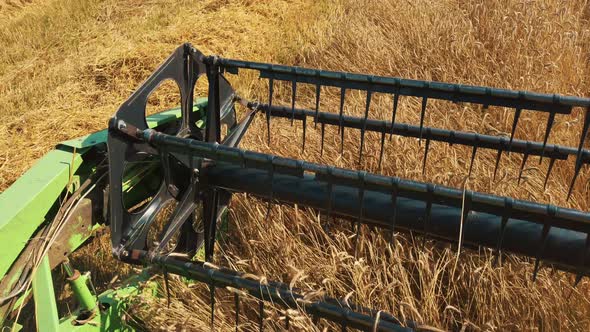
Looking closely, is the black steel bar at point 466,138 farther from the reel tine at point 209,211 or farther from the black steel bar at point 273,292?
the black steel bar at point 273,292

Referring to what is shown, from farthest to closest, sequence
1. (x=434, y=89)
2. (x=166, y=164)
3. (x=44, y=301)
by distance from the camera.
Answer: (x=434, y=89) → (x=166, y=164) → (x=44, y=301)

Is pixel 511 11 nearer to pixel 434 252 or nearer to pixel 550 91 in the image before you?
pixel 550 91

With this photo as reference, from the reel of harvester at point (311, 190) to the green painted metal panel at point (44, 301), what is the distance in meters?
0.25

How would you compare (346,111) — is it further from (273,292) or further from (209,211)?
(273,292)

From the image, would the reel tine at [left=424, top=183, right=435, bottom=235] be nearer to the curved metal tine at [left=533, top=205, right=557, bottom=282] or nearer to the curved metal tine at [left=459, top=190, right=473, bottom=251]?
the curved metal tine at [left=459, top=190, right=473, bottom=251]

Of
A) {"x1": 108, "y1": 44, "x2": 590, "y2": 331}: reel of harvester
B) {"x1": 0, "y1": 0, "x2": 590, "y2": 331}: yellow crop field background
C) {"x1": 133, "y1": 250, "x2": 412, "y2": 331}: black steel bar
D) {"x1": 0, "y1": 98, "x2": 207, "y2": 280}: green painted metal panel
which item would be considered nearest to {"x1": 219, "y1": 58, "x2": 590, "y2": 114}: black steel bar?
{"x1": 108, "y1": 44, "x2": 590, "y2": 331}: reel of harvester

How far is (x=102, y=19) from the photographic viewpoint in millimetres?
6707

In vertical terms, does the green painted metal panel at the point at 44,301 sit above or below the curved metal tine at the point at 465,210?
below

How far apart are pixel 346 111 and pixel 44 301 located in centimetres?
231

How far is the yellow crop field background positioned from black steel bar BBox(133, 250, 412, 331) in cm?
5

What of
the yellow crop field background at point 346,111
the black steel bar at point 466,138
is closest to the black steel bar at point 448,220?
the yellow crop field background at point 346,111

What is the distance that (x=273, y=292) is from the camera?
4.93 feet

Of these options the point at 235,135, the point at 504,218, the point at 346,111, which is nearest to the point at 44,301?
the point at 235,135

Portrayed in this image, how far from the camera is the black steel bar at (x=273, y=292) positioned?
54.5 inches
